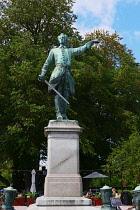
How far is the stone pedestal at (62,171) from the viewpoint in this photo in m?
9.44

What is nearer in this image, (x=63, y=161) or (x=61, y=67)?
(x=63, y=161)

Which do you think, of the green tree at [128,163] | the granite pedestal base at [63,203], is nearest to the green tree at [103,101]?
the green tree at [128,163]

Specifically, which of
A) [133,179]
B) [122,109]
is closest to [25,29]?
[122,109]

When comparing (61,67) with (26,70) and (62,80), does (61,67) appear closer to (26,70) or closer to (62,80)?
(62,80)

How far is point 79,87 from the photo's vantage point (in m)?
27.0

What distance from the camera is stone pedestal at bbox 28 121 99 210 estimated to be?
9.44 m

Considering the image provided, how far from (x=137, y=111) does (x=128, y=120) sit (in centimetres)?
348

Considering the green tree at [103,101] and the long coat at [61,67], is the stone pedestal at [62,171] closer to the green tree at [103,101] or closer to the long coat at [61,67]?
the long coat at [61,67]

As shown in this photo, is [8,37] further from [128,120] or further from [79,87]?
[128,120]

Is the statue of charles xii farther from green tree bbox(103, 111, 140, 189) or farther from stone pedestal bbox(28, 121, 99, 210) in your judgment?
green tree bbox(103, 111, 140, 189)

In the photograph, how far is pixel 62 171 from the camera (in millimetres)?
10078

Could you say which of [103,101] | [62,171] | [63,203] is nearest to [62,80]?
[62,171]

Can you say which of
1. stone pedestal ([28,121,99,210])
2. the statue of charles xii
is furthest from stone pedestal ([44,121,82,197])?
the statue of charles xii

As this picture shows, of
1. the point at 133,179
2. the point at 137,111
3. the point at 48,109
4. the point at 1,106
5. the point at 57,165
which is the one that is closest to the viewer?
the point at 57,165
